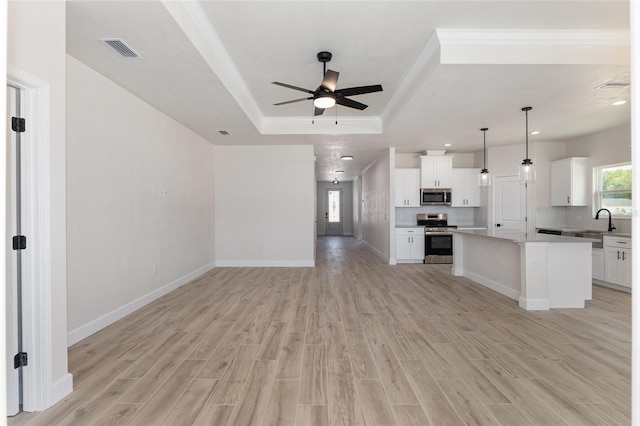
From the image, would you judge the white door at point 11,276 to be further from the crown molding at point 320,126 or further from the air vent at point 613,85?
the air vent at point 613,85

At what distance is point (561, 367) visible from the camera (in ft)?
8.26

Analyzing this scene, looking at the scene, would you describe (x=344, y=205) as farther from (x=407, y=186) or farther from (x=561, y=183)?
A: (x=561, y=183)

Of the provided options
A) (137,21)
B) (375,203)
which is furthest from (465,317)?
(375,203)

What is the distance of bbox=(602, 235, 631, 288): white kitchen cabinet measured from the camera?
479 centimetres

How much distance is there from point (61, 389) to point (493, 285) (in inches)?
212

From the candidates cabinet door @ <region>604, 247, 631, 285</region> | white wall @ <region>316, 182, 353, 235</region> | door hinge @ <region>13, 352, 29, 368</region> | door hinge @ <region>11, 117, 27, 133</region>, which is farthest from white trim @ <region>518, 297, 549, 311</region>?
white wall @ <region>316, 182, 353, 235</region>

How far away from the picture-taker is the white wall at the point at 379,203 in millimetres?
7376

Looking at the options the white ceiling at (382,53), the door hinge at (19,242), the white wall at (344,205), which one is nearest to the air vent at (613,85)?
the white ceiling at (382,53)

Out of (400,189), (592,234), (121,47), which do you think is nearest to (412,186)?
(400,189)

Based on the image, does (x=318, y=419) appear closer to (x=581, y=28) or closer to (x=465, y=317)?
(x=465, y=317)

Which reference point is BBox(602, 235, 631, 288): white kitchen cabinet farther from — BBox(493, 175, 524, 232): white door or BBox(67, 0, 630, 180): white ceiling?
BBox(67, 0, 630, 180): white ceiling

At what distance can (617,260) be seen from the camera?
16.3 ft

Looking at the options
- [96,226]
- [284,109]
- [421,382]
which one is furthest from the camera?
[284,109]

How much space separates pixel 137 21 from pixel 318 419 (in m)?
3.24
